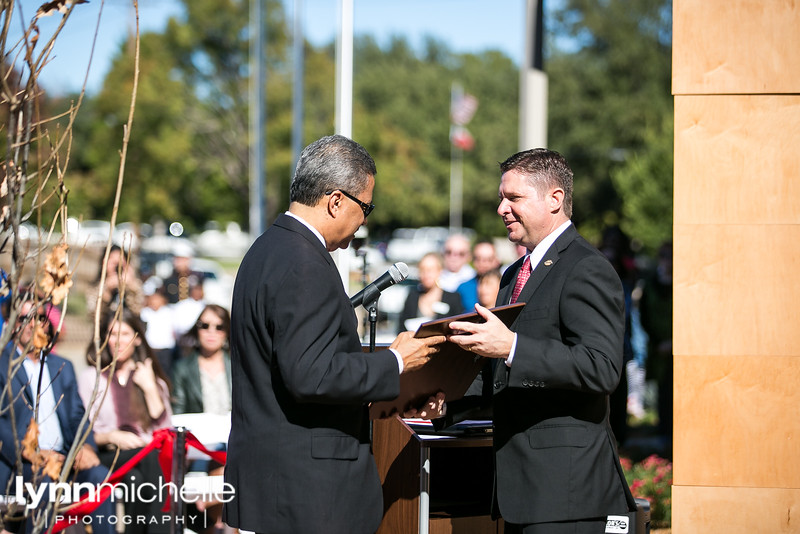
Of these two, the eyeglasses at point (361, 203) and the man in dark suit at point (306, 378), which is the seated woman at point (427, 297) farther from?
→ the man in dark suit at point (306, 378)

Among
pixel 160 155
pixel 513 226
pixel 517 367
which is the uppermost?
pixel 160 155

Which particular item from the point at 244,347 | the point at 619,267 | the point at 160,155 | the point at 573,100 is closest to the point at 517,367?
the point at 244,347

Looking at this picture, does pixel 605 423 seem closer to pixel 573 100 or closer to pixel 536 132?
pixel 536 132

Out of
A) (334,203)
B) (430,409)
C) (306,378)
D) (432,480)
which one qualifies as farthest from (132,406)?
(306,378)

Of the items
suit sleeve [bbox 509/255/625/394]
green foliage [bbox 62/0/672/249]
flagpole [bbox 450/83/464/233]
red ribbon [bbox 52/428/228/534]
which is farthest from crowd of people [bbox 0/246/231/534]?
flagpole [bbox 450/83/464/233]

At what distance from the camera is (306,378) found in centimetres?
298

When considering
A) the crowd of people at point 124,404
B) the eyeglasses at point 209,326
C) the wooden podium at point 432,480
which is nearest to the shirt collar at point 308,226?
the wooden podium at point 432,480

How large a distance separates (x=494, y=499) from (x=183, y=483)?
7.30 feet

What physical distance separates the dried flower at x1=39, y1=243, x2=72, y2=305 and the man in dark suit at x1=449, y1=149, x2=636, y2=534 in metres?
1.34

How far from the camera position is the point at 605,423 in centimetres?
334

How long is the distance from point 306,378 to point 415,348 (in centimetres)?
50

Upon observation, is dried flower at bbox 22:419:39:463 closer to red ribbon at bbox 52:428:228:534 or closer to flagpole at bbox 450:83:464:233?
red ribbon at bbox 52:428:228:534

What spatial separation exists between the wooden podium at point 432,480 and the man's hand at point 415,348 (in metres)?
0.64

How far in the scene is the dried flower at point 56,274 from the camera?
2.79m
